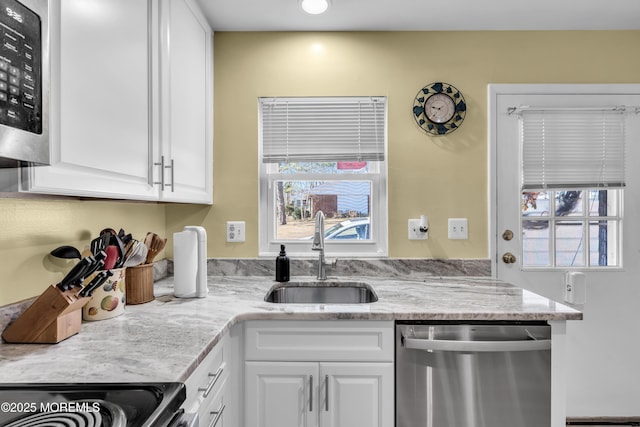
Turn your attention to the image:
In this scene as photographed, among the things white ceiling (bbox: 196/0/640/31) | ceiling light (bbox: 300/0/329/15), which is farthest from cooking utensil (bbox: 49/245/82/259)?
ceiling light (bbox: 300/0/329/15)

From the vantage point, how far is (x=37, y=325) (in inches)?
44.8

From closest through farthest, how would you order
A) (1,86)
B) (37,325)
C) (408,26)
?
1. (1,86)
2. (37,325)
3. (408,26)

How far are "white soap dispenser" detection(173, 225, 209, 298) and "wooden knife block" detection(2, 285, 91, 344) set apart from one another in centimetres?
57

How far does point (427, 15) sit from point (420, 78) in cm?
32

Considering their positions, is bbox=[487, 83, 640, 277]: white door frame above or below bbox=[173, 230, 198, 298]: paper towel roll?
above

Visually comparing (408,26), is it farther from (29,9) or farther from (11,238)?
(11,238)

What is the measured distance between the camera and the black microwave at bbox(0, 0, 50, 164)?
0.68 meters

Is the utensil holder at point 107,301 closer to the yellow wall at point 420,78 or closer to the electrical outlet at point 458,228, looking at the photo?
the yellow wall at point 420,78

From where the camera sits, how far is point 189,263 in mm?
1719

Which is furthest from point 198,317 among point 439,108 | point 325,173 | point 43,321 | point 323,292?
point 439,108

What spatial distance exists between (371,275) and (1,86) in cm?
186

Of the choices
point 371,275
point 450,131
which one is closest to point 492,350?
point 371,275

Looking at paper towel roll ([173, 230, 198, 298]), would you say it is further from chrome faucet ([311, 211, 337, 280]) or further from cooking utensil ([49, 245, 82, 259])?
chrome faucet ([311, 211, 337, 280])

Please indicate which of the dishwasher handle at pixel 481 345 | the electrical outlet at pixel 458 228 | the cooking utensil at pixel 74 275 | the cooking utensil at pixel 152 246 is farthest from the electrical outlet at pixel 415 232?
the cooking utensil at pixel 74 275
